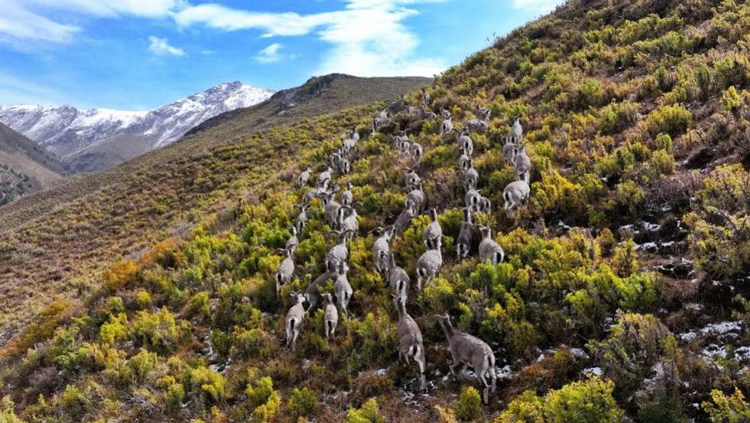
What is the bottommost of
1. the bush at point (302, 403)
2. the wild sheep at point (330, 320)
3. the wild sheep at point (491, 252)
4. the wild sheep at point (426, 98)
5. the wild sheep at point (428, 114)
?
the bush at point (302, 403)

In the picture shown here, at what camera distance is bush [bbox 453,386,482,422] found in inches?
245

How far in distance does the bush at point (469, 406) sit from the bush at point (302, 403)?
252cm

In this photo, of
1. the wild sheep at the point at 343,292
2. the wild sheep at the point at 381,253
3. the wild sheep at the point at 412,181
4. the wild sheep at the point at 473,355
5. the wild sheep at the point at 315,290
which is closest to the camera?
the wild sheep at the point at 473,355

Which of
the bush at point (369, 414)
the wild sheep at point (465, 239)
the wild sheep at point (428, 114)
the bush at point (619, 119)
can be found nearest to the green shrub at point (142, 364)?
the bush at point (369, 414)

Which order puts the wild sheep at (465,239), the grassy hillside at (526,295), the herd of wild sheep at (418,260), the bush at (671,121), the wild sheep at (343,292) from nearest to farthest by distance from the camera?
the grassy hillside at (526,295) < the herd of wild sheep at (418,260) < the wild sheep at (343,292) < the wild sheep at (465,239) < the bush at (671,121)

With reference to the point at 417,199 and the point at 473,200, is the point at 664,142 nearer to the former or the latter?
the point at 473,200

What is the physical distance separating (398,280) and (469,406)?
11.3ft

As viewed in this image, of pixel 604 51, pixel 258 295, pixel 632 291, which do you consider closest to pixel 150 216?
pixel 258 295

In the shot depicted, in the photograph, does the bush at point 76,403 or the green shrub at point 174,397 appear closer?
the green shrub at point 174,397

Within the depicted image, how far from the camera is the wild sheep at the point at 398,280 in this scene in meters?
9.21

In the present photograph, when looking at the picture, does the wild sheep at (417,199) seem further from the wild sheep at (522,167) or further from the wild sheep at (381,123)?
the wild sheep at (381,123)

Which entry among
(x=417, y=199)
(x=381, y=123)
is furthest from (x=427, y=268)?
(x=381, y=123)

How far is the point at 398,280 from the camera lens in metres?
9.37

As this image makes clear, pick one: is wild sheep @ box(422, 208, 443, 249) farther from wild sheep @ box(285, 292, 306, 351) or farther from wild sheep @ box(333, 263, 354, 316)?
wild sheep @ box(285, 292, 306, 351)
